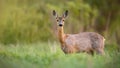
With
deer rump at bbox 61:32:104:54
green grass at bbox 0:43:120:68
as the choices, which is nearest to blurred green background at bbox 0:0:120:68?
deer rump at bbox 61:32:104:54

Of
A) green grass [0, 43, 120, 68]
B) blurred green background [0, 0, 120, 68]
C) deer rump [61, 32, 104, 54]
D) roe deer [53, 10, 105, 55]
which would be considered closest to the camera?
green grass [0, 43, 120, 68]

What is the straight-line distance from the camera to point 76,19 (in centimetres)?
2233

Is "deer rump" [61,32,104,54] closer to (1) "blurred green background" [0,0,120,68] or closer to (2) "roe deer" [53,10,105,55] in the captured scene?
(2) "roe deer" [53,10,105,55]

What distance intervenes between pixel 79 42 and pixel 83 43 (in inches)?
4.4

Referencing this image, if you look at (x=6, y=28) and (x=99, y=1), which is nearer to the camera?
(x=6, y=28)

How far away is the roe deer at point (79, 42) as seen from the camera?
46.4 ft

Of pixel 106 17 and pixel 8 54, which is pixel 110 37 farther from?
pixel 8 54

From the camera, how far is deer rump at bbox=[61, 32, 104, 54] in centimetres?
1427

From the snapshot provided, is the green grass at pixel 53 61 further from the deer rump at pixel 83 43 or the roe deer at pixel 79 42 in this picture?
the deer rump at pixel 83 43

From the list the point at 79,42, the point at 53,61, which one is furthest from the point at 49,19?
the point at 53,61

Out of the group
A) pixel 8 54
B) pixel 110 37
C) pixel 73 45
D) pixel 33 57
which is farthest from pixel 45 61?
pixel 110 37

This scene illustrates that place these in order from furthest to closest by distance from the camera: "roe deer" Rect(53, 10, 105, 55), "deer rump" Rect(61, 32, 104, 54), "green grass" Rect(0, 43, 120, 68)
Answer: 1. "deer rump" Rect(61, 32, 104, 54)
2. "roe deer" Rect(53, 10, 105, 55)
3. "green grass" Rect(0, 43, 120, 68)

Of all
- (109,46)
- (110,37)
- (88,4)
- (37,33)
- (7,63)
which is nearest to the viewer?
(7,63)

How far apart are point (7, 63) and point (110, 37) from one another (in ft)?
33.1
